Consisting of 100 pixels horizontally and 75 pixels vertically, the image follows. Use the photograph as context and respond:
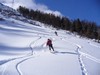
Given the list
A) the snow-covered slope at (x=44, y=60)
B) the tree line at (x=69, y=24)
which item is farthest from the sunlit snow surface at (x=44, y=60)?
the tree line at (x=69, y=24)

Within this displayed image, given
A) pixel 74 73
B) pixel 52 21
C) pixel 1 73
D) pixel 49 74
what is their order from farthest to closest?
1. pixel 52 21
2. pixel 74 73
3. pixel 49 74
4. pixel 1 73

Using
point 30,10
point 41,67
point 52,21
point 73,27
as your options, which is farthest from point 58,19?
point 41,67

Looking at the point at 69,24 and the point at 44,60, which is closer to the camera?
the point at 44,60

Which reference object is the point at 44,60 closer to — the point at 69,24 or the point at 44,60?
the point at 44,60

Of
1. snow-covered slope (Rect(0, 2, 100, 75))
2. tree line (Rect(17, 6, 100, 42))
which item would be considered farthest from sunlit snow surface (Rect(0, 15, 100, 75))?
tree line (Rect(17, 6, 100, 42))

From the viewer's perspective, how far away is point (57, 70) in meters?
18.6

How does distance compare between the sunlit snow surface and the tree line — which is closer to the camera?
Answer: the sunlit snow surface

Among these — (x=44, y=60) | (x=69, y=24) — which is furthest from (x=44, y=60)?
(x=69, y=24)

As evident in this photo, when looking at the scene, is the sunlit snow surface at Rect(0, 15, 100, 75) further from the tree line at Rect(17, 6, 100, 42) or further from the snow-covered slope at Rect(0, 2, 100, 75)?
the tree line at Rect(17, 6, 100, 42)

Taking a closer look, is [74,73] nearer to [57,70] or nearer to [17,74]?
[57,70]

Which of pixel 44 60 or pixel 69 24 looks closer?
pixel 44 60

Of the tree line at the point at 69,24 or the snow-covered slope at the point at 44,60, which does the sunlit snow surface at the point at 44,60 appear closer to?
the snow-covered slope at the point at 44,60

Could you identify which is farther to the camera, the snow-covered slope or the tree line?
the tree line

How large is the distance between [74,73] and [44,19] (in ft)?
427
